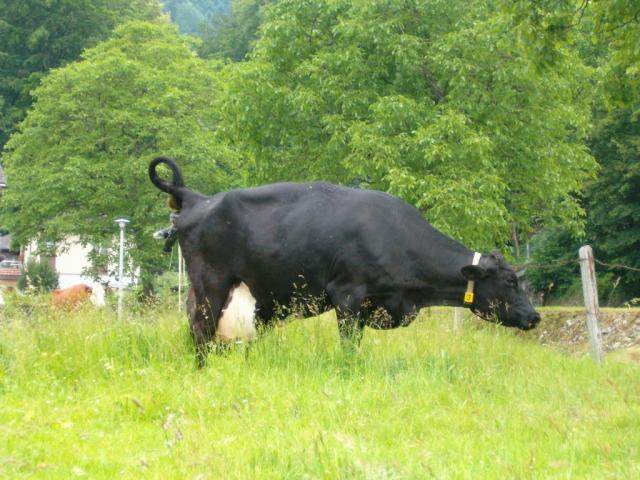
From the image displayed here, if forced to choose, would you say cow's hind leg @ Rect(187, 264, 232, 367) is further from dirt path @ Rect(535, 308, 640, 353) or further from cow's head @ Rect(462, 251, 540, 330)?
dirt path @ Rect(535, 308, 640, 353)

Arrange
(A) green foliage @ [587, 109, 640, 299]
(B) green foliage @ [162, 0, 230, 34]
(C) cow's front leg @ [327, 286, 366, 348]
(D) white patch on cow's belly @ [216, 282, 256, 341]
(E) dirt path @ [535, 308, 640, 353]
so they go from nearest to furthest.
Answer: (C) cow's front leg @ [327, 286, 366, 348]
(D) white patch on cow's belly @ [216, 282, 256, 341]
(E) dirt path @ [535, 308, 640, 353]
(A) green foliage @ [587, 109, 640, 299]
(B) green foliage @ [162, 0, 230, 34]

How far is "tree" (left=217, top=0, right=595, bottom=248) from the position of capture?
63.2 ft

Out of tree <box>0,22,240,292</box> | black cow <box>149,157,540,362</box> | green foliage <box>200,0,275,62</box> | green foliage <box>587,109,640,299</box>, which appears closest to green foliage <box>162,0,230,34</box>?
green foliage <box>200,0,275,62</box>

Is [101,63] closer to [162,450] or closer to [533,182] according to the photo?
[533,182]

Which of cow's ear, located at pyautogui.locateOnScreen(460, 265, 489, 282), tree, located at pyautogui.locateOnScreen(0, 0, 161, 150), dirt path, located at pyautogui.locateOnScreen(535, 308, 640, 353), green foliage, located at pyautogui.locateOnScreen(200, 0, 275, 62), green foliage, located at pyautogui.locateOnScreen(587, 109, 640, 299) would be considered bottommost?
dirt path, located at pyautogui.locateOnScreen(535, 308, 640, 353)

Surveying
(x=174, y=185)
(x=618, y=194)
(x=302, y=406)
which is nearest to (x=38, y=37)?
(x=618, y=194)

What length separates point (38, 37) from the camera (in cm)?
4884

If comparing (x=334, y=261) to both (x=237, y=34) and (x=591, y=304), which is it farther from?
(x=237, y=34)

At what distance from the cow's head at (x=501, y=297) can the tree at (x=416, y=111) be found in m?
8.83

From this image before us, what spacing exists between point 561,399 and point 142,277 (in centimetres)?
2806

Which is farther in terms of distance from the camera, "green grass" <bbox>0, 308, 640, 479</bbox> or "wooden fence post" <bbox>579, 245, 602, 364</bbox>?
"wooden fence post" <bbox>579, 245, 602, 364</bbox>

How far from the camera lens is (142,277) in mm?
33781

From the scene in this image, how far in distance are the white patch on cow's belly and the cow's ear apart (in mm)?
2166

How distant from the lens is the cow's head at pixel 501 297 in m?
9.45
